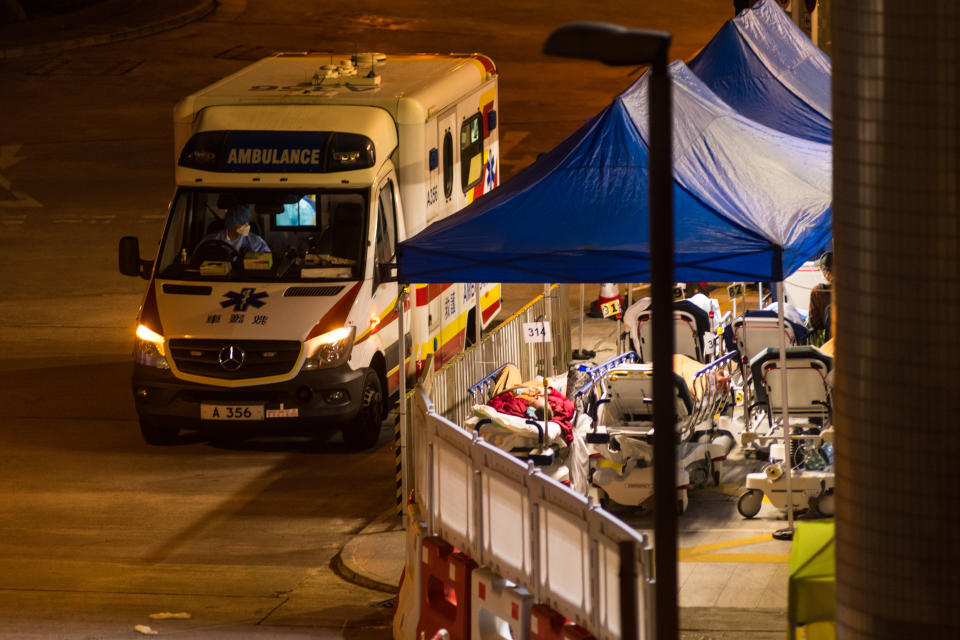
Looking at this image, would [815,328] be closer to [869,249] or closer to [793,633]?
[793,633]

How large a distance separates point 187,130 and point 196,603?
5.62 meters

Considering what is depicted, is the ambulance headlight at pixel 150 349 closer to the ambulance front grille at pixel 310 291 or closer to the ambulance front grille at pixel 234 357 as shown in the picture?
the ambulance front grille at pixel 234 357

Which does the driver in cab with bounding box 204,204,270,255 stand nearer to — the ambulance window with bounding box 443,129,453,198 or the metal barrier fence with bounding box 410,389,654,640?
the ambulance window with bounding box 443,129,453,198

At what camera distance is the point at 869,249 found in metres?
6.69

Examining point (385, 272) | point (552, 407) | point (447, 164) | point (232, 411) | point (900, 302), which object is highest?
point (900, 302)

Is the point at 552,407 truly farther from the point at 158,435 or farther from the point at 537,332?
the point at 158,435

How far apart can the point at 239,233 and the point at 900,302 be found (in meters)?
10.1

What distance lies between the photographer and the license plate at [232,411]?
15.5 meters

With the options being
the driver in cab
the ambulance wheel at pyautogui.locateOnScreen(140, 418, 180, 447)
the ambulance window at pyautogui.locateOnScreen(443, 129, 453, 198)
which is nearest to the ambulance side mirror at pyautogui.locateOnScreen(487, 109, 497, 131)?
the ambulance window at pyautogui.locateOnScreen(443, 129, 453, 198)

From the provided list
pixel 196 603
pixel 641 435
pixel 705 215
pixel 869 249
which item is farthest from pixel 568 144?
pixel 869 249

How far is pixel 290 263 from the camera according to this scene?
52.4 ft

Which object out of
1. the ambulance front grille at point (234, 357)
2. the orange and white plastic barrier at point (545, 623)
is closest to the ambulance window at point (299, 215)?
the ambulance front grille at point (234, 357)

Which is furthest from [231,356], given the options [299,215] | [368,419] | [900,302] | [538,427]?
[900,302]

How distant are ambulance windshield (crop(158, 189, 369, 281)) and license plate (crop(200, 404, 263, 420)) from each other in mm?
1184
